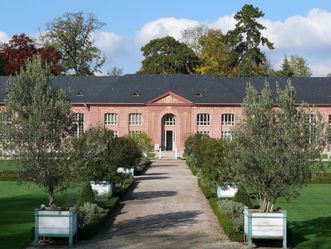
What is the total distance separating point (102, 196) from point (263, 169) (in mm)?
9284

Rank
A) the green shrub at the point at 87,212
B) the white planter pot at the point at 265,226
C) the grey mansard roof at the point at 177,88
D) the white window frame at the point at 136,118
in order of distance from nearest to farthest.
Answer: the white planter pot at the point at 265,226
the green shrub at the point at 87,212
the grey mansard roof at the point at 177,88
the white window frame at the point at 136,118

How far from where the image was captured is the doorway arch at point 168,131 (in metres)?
69.9

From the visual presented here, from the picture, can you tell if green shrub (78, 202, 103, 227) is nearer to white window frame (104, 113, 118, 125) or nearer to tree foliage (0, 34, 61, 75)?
white window frame (104, 113, 118, 125)

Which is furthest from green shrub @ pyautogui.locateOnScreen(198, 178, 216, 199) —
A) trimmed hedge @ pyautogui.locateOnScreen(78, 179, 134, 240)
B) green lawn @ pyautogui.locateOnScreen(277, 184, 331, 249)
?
trimmed hedge @ pyautogui.locateOnScreen(78, 179, 134, 240)

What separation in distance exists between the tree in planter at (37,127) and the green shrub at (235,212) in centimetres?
532

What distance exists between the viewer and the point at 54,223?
57.0ft

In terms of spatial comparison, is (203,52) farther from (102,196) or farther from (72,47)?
(102,196)

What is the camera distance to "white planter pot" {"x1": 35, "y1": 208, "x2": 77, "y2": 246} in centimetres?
1733

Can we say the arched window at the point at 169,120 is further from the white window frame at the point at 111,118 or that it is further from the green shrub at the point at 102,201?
the green shrub at the point at 102,201

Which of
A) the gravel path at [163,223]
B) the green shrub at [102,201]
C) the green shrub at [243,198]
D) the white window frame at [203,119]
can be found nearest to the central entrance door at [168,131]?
the white window frame at [203,119]

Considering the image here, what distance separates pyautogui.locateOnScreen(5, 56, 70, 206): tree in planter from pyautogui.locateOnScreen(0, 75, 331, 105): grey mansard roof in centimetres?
5044

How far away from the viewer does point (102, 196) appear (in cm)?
2491

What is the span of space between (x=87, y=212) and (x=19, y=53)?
6510 cm

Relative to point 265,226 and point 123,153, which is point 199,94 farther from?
point 265,226
